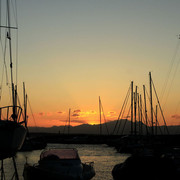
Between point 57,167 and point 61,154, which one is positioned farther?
point 61,154

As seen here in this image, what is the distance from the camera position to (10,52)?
31.0 meters

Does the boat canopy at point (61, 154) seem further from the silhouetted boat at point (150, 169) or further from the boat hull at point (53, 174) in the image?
the silhouetted boat at point (150, 169)

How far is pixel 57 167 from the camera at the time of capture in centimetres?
2844

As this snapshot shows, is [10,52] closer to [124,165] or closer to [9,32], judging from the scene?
[9,32]

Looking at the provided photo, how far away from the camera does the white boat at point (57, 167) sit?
91.4 feet

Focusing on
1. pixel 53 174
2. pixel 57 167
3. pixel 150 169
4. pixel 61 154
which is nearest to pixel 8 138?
pixel 53 174

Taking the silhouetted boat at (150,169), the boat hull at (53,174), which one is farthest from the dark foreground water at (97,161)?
the silhouetted boat at (150,169)

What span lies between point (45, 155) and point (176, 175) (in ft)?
42.7

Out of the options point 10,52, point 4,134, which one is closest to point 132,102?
point 10,52

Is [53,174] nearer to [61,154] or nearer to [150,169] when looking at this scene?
[61,154]

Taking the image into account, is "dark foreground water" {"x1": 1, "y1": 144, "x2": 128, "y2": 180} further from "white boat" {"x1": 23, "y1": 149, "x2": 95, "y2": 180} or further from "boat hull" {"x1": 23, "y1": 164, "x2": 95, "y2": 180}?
"boat hull" {"x1": 23, "y1": 164, "x2": 95, "y2": 180}

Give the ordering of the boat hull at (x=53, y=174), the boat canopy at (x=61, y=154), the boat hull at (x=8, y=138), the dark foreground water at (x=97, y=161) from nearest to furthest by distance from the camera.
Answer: the boat hull at (x=8, y=138)
the boat hull at (x=53, y=174)
the boat canopy at (x=61, y=154)
the dark foreground water at (x=97, y=161)

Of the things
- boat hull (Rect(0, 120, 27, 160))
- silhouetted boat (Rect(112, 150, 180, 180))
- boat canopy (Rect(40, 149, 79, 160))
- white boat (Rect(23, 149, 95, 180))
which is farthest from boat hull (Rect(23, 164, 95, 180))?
silhouetted boat (Rect(112, 150, 180, 180))

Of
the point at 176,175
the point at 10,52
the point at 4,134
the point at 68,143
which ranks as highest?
the point at 10,52
